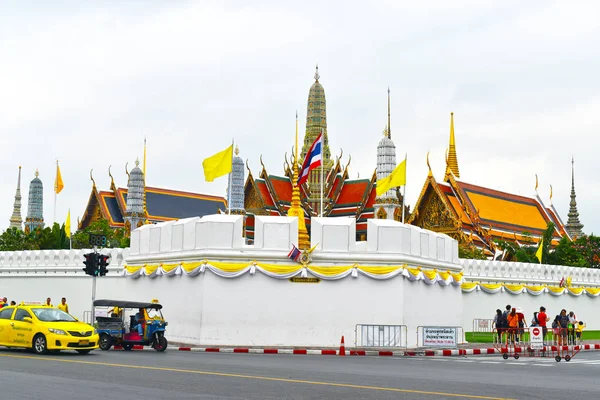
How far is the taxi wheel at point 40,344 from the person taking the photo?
65.7 ft

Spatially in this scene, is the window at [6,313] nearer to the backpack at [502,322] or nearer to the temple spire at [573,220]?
the backpack at [502,322]

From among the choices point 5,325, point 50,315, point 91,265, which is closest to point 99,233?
point 91,265

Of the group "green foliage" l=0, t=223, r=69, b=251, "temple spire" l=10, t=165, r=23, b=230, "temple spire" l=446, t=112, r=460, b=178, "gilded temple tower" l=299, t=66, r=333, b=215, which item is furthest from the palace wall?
"temple spire" l=10, t=165, r=23, b=230

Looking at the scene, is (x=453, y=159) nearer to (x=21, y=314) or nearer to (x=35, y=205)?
(x=35, y=205)

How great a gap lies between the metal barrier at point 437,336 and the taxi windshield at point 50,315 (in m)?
10.8

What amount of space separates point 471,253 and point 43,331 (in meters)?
44.4

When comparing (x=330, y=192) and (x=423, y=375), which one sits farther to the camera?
(x=330, y=192)

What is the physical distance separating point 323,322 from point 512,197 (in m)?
48.7

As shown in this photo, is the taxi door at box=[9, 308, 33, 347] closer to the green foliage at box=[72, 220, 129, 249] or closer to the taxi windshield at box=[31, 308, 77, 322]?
the taxi windshield at box=[31, 308, 77, 322]

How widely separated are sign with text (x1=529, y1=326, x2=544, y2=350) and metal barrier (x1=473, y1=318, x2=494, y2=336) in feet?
43.6

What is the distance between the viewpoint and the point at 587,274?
152 feet

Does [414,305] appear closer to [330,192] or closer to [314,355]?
[314,355]

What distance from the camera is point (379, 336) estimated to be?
2666 centimetres

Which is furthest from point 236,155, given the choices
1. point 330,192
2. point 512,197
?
point 512,197
